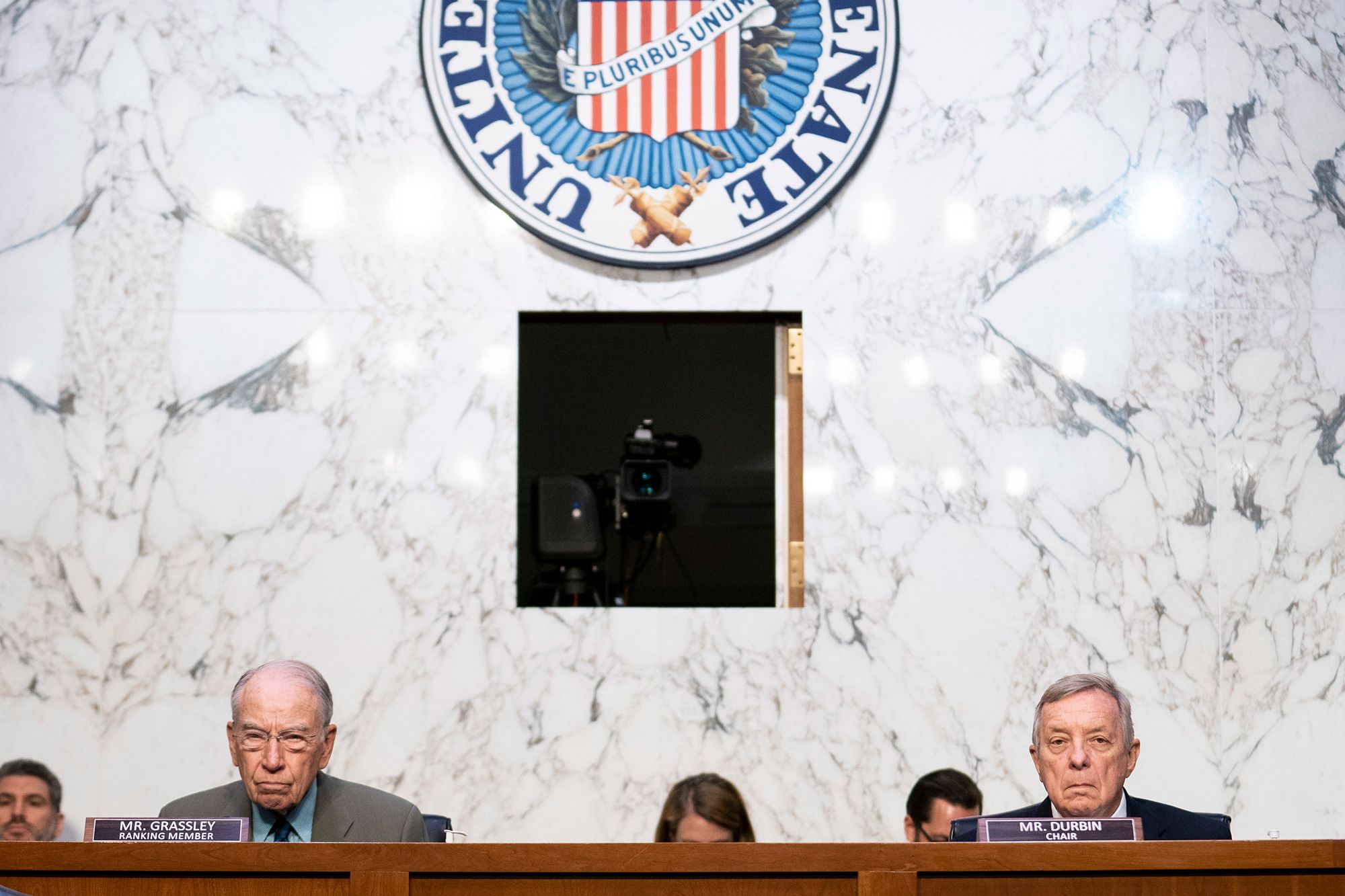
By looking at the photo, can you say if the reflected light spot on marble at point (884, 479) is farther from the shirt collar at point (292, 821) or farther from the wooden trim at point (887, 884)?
the wooden trim at point (887, 884)

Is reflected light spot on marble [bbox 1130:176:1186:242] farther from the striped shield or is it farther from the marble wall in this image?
the striped shield

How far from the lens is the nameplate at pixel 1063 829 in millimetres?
2033

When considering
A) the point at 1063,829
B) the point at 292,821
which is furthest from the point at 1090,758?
the point at 292,821

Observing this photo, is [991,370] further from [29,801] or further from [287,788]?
[29,801]

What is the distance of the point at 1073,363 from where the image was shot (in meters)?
3.86

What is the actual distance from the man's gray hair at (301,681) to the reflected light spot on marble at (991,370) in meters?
2.03

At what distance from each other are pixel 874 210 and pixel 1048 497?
930 millimetres

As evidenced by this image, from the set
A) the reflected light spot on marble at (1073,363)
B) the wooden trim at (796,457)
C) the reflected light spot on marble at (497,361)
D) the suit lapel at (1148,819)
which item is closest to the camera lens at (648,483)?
the wooden trim at (796,457)

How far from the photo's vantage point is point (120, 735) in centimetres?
377

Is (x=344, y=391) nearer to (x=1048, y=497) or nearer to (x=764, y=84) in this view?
(x=764, y=84)

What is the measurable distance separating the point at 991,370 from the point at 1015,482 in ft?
1.04

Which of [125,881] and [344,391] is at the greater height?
[344,391]

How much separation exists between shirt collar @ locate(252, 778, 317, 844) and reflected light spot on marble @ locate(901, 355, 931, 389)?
202 centimetres

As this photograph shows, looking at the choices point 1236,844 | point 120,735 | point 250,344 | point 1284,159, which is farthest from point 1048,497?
point 120,735
